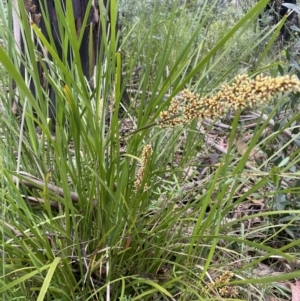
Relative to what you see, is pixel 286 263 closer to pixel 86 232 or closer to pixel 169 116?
pixel 86 232

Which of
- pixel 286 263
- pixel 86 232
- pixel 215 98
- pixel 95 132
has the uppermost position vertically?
pixel 215 98

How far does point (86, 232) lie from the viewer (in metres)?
0.78

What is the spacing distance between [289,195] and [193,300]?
50 cm

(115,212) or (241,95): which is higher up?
(241,95)

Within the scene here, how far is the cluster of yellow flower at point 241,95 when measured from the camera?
39cm

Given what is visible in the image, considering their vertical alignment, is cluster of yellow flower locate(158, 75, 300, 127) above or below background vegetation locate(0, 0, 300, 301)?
above

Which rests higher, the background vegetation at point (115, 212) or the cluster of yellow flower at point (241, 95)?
the cluster of yellow flower at point (241, 95)

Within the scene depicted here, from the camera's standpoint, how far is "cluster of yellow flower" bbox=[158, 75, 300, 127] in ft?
1.29

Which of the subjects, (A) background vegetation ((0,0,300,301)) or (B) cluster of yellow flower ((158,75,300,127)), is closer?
(B) cluster of yellow flower ((158,75,300,127))

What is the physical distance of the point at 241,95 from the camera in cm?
42

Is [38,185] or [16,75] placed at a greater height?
[16,75]

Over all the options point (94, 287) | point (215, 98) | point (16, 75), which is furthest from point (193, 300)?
point (16, 75)

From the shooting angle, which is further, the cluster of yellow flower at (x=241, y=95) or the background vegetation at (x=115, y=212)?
the background vegetation at (x=115, y=212)

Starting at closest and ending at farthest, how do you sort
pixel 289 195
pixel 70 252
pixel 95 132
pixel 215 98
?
pixel 215 98, pixel 95 132, pixel 70 252, pixel 289 195
